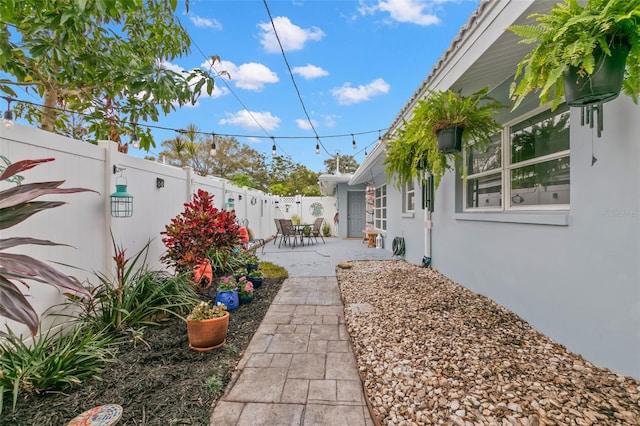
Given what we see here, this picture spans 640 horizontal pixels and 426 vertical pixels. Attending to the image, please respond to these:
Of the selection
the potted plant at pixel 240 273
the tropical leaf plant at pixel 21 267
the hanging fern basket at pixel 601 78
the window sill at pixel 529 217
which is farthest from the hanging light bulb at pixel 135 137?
the window sill at pixel 529 217

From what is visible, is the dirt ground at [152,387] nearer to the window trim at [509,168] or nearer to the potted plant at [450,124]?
the potted plant at [450,124]

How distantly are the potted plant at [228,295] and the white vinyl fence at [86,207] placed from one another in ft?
3.59

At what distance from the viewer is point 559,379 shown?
1.80 meters

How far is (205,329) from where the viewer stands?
2.39m

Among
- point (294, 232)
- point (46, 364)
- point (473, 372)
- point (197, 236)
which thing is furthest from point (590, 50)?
point (294, 232)

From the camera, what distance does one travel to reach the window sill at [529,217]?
222cm

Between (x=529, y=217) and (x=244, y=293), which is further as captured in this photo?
(x=244, y=293)

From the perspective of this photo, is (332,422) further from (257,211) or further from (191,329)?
(257,211)

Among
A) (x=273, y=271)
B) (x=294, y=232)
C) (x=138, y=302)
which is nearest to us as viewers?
(x=138, y=302)

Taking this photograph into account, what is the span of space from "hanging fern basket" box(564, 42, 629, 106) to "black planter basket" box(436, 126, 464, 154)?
47.4 inches

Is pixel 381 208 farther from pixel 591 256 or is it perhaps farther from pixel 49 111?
pixel 49 111

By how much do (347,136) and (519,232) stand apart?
295 inches

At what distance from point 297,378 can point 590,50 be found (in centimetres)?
252

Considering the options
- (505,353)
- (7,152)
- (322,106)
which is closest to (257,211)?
(322,106)
